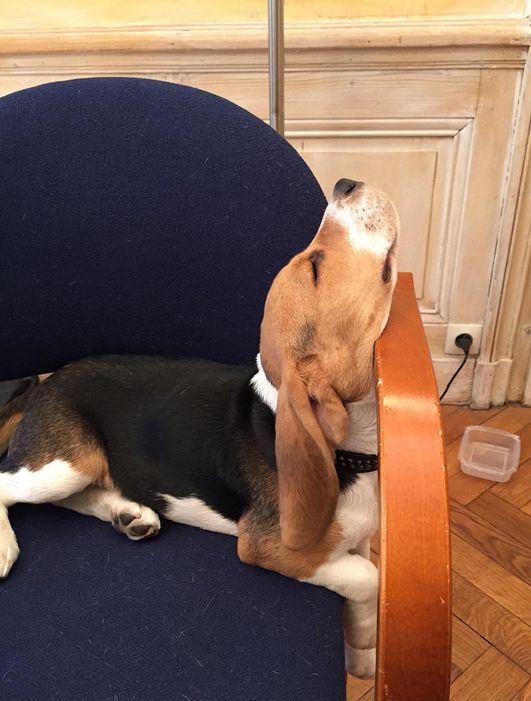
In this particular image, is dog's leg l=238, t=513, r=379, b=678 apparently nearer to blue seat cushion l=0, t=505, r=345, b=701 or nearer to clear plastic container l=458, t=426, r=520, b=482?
blue seat cushion l=0, t=505, r=345, b=701

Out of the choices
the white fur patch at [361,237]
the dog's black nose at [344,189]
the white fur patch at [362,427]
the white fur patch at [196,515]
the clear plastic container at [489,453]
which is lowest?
the clear plastic container at [489,453]

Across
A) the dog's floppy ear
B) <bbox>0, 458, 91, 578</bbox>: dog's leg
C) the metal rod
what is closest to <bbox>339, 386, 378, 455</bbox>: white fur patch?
the dog's floppy ear

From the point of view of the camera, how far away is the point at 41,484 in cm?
104

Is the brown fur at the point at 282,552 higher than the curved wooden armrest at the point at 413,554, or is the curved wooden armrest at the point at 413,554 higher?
the curved wooden armrest at the point at 413,554

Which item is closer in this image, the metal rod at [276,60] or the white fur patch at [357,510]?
the white fur patch at [357,510]

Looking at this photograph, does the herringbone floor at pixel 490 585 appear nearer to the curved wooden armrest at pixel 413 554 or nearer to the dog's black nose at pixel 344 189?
the curved wooden armrest at pixel 413 554

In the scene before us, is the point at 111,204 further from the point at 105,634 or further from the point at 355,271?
the point at 105,634

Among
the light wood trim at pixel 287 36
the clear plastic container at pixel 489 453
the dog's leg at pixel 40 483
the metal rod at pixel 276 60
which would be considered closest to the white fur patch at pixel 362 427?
the dog's leg at pixel 40 483

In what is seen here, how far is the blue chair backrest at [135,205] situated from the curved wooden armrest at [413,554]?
0.45 m

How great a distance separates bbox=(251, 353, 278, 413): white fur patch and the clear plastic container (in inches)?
39.9

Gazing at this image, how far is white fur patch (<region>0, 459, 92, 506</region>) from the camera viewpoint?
3.40 ft

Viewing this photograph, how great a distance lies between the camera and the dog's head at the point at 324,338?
32.0 inches

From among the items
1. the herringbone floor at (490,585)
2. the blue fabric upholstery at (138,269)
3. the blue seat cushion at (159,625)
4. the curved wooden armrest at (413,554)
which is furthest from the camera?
the herringbone floor at (490,585)

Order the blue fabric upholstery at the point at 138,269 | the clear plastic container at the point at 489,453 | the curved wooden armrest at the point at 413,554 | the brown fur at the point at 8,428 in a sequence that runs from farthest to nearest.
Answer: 1. the clear plastic container at the point at 489,453
2. the brown fur at the point at 8,428
3. the blue fabric upholstery at the point at 138,269
4. the curved wooden armrest at the point at 413,554
